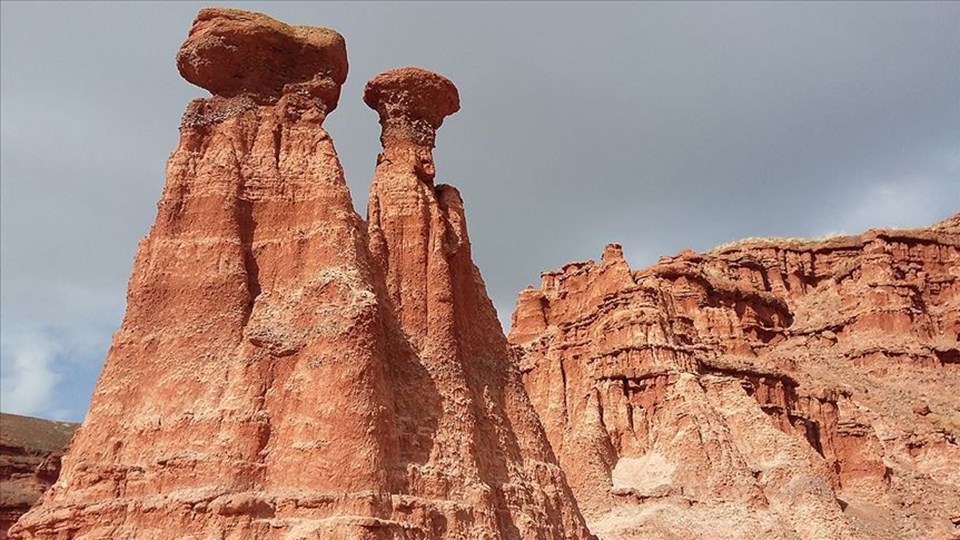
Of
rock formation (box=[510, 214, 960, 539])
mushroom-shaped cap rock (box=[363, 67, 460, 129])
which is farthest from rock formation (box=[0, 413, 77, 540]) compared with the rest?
mushroom-shaped cap rock (box=[363, 67, 460, 129])

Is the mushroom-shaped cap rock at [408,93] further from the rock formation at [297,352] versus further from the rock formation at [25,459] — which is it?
the rock formation at [25,459]

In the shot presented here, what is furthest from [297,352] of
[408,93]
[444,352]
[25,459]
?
[25,459]

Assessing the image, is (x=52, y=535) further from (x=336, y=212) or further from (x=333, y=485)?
(x=336, y=212)

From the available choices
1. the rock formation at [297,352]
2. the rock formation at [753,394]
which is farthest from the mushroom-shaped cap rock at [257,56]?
the rock formation at [753,394]

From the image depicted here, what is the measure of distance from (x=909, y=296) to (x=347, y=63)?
200 ft

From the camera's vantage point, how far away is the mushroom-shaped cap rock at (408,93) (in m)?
28.0

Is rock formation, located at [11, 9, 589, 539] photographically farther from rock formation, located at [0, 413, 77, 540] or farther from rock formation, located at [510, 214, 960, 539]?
rock formation, located at [0, 413, 77, 540]

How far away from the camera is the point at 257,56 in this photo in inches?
997

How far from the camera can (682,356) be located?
5212 centimetres

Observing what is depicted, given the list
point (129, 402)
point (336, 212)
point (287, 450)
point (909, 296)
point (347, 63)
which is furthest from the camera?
point (909, 296)

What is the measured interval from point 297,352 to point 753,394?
→ 37.6 metres

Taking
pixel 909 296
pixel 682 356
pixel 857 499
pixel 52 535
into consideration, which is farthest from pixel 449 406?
pixel 909 296

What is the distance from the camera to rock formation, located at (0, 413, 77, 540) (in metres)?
65.2

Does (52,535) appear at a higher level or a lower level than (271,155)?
lower
